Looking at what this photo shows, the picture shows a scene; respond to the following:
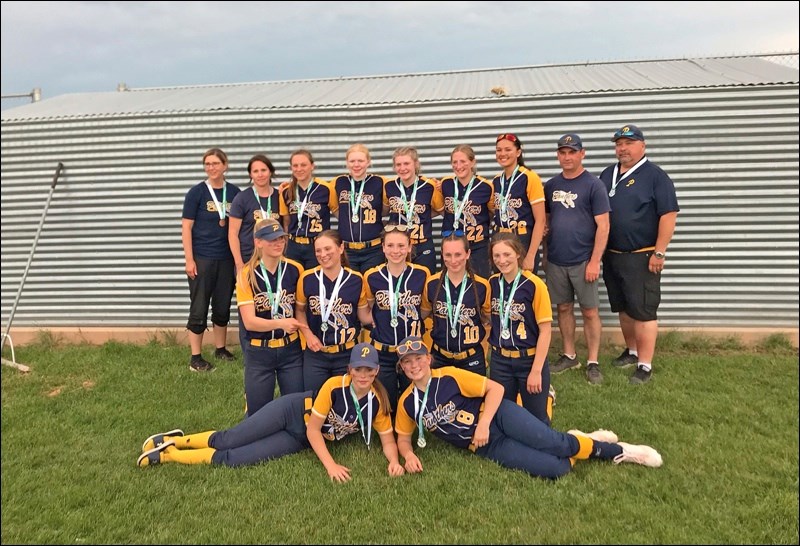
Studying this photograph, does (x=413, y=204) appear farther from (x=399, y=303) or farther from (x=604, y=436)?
(x=604, y=436)

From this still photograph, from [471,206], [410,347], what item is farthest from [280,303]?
[471,206]

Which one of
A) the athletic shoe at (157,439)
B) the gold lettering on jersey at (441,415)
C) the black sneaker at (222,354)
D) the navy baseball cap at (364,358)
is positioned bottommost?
the black sneaker at (222,354)

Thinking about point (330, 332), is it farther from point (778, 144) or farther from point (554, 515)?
point (778, 144)

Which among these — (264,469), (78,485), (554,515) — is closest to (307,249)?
(264,469)

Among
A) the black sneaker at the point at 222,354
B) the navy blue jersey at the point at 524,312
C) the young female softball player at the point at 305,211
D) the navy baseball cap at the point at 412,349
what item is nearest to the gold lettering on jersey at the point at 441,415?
the navy baseball cap at the point at 412,349

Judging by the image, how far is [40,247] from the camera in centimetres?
635

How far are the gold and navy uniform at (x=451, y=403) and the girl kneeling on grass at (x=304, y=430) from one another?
26cm

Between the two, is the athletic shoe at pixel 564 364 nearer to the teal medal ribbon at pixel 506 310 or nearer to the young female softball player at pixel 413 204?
A: the teal medal ribbon at pixel 506 310

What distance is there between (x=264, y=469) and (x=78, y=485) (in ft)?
3.81

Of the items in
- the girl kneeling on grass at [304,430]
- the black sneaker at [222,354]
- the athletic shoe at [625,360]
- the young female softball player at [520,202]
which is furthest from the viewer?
the black sneaker at [222,354]

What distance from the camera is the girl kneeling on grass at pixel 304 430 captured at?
3359 mm

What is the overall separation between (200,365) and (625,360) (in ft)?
14.3

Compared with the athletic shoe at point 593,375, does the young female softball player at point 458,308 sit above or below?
above

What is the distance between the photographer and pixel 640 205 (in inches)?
182
